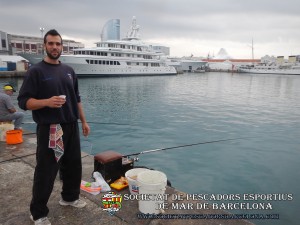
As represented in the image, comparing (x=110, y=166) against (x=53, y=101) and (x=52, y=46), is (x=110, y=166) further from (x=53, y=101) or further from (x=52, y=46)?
(x=52, y=46)

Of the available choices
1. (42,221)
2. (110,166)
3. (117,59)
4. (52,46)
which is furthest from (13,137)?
(117,59)

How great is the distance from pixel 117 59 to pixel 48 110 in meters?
41.1

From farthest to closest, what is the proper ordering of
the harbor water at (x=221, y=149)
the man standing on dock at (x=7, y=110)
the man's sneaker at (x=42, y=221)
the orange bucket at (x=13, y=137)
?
the man standing on dock at (x=7, y=110), the harbor water at (x=221, y=149), the orange bucket at (x=13, y=137), the man's sneaker at (x=42, y=221)

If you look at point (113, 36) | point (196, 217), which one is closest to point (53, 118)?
point (196, 217)

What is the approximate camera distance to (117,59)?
42156 millimetres

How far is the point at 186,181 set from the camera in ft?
19.4

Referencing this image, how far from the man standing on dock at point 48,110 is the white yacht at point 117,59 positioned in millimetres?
35812

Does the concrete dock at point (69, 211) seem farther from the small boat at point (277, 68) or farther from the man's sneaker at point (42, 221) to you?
the small boat at point (277, 68)

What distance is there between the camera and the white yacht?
1474 inches

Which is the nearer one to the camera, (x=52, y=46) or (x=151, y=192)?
(x=52, y=46)

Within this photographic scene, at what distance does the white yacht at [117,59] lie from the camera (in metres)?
37.4

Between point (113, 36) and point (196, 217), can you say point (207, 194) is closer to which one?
point (196, 217)

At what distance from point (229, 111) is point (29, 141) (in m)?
12.2

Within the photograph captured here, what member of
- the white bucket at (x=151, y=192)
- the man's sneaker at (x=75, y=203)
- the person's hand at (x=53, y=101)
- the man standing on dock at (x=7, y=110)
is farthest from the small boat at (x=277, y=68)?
the person's hand at (x=53, y=101)
